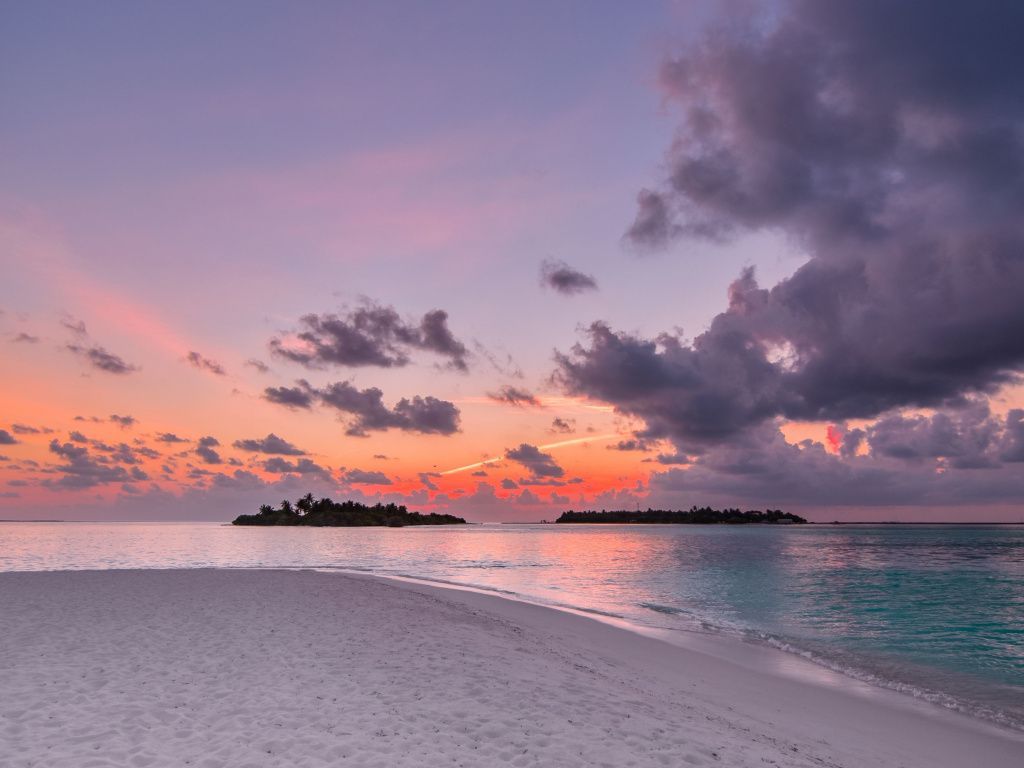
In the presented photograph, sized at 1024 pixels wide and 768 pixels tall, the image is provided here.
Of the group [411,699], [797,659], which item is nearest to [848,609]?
[797,659]

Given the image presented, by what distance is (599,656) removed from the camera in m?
20.5

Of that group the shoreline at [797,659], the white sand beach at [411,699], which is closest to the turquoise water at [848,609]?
the shoreline at [797,659]

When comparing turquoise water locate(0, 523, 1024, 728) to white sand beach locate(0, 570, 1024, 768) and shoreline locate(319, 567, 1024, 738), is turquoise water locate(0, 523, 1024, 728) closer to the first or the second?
shoreline locate(319, 567, 1024, 738)

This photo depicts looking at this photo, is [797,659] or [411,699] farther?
[797,659]

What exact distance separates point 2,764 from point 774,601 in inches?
1786

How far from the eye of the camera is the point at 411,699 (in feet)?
43.2

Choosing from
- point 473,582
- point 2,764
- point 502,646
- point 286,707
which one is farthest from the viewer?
point 473,582

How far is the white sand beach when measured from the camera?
10477mm

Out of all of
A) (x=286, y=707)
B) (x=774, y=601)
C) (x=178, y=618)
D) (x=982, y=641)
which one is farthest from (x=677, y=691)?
(x=774, y=601)

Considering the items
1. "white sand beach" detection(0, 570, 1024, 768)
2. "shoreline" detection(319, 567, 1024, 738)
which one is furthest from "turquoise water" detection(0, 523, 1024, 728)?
"white sand beach" detection(0, 570, 1024, 768)

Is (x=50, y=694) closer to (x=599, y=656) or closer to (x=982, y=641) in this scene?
(x=599, y=656)

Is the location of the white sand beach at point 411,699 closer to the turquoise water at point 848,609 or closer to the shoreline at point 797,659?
the shoreline at point 797,659

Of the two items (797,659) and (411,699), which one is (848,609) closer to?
(797,659)

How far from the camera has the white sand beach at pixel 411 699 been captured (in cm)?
1048
